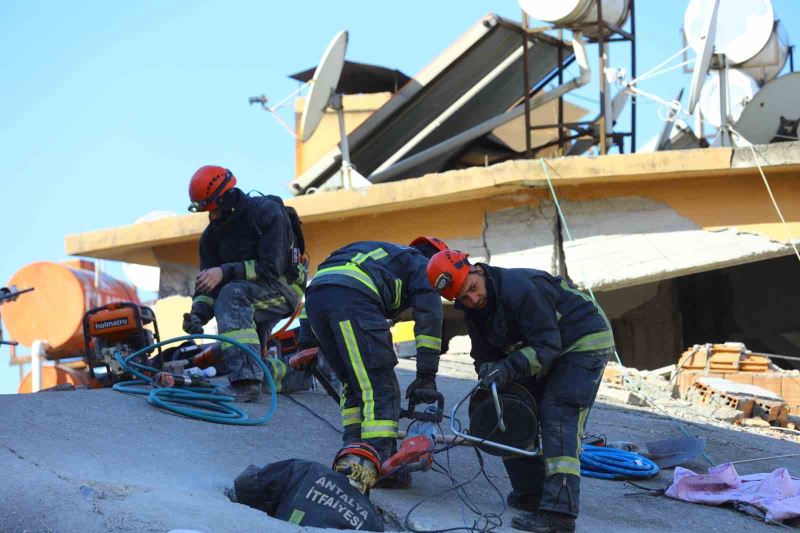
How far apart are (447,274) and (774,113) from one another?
10.2m

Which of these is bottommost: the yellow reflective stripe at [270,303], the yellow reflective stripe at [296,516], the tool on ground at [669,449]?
the tool on ground at [669,449]

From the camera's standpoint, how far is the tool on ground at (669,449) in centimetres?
688

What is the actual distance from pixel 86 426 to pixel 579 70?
439 inches

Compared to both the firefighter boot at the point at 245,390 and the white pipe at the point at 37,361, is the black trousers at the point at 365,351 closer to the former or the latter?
the firefighter boot at the point at 245,390

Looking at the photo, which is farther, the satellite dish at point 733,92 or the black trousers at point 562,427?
the satellite dish at point 733,92

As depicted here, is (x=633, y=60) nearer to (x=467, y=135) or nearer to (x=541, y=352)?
(x=467, y=135)

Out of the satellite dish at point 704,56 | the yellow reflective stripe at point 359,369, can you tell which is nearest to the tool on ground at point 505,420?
the yellow reflective stripe at point 359,369

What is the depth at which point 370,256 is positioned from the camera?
5.82 meters

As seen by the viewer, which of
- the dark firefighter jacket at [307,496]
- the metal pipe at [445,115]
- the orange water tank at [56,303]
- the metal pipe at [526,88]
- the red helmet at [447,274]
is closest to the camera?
the dark firefighter jacket at [307,496]

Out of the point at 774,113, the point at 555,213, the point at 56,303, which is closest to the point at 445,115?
the point at 555,213

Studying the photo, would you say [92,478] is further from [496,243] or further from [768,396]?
[496,243]

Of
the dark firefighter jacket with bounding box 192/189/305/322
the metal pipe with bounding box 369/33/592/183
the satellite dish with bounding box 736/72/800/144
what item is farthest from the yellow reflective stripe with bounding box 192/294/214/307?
the satellite dish with bounding box 736/72/800/144

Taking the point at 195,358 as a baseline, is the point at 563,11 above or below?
above

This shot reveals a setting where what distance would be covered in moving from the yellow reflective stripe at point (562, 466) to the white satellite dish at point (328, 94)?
8.15 meters
